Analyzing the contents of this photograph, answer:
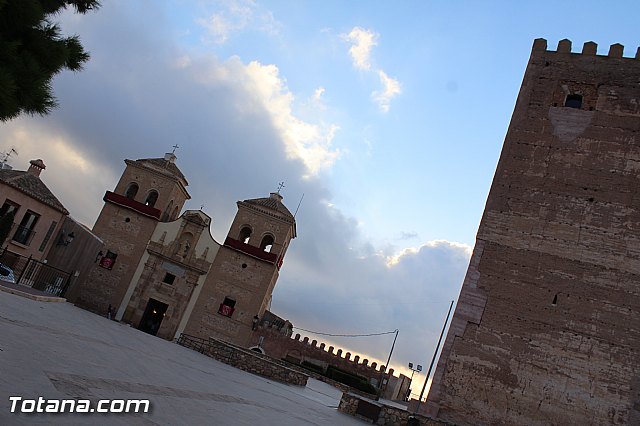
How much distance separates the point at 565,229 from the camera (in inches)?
555

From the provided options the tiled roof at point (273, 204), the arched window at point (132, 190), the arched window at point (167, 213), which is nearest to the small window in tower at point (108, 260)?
the arched window at point (167, 213)

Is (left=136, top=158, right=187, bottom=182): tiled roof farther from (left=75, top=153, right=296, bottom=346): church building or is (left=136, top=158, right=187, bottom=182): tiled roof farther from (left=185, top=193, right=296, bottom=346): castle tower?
(left=185, top=193, right=296, bottom=346): castle tower

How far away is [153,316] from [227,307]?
4.43 metres

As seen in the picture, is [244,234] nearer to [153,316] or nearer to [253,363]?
[153,316]

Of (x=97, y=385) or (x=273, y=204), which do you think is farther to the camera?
(x=273, y=204)

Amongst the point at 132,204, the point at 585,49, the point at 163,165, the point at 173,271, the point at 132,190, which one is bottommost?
the point at 173,271

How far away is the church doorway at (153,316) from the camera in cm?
2641

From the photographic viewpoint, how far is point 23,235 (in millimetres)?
23359

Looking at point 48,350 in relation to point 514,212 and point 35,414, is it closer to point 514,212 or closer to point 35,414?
point 35,414

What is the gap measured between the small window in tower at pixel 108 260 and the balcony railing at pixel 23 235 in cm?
440

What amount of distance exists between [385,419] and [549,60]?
44.2ft

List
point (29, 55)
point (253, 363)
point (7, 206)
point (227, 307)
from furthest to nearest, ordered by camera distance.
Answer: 1. point (227, 307)
2. point (7, 206)
3. point (253, 363)
4. point (29, 55)

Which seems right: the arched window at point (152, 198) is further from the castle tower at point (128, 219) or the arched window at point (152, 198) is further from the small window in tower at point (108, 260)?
the small window in tower at point (108, 260)

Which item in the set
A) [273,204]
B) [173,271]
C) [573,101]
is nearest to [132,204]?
[173,271]
